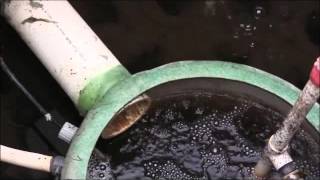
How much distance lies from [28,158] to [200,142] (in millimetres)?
569

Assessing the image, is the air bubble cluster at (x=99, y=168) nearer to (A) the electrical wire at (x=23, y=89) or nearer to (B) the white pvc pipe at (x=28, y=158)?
(B) the white pvc pipe at (x=28, y=158)

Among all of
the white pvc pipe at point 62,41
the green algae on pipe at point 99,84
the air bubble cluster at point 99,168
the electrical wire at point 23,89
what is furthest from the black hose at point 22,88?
the air bubble cluster at point 99,168

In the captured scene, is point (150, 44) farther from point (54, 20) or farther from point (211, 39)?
point (54, 20)

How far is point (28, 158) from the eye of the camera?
1872mm

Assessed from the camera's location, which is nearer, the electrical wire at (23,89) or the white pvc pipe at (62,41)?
the white pvc pipe at (62,41)

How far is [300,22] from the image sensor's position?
9.21ft

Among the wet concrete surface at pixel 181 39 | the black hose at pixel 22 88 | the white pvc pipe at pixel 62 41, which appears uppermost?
the white pvc pipe at pixel 62 41

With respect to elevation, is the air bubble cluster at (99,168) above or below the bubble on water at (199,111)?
above

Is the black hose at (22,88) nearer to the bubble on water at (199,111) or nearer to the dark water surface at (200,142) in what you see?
the dark water surface at (200,142)

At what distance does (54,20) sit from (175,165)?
27.5 inches

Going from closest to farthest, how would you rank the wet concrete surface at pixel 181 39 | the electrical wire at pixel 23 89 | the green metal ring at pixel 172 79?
the green metal ring at pixel 172 79
the electrical wire at pixel 23 89
the wet concrete surface at pixel 181 39

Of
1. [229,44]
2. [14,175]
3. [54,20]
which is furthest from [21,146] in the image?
[229,44]

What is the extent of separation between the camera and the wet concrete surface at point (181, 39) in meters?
2.58

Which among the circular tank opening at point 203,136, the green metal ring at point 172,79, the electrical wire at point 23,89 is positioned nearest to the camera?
the green metal ring at point 172,79
